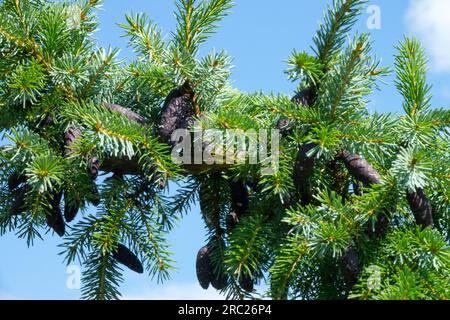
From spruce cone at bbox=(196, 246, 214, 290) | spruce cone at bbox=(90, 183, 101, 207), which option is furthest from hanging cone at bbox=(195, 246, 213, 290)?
spruce cone at bbox=(90, 183, 101, 207)

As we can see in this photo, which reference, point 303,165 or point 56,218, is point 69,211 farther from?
point 303,165

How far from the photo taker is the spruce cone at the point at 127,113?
0.92 m

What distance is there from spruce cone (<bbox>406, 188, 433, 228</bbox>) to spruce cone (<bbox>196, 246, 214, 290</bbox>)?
23 centimetres

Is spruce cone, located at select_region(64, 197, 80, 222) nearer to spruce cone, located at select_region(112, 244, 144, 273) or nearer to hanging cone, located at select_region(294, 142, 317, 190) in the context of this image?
spruce cone, located at select_region(112, 244, 144, 273)

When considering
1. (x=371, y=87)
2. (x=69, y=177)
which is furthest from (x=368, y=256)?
(x=69, y=177)

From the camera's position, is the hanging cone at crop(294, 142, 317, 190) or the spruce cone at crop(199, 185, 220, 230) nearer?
the hanging cone at crop(294, 142, 317, 190)

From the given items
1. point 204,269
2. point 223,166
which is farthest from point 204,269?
point 223,166

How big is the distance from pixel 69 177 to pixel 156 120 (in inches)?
5.1

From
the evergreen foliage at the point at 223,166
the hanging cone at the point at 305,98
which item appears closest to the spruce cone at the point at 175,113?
the evergreen foliage at the point at 223,166

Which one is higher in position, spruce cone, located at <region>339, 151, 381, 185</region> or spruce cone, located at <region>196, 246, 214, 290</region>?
spruce cone, located at <region>339, 151, 381, 185</region>

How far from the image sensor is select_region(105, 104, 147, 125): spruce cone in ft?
3.01

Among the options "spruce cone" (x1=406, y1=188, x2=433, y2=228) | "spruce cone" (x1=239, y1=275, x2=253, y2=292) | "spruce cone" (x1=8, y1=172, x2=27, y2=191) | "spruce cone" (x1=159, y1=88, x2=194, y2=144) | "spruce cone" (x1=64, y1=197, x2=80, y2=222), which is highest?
"spruce cone" (x1=159, y1=88, x2=194, y2=144)

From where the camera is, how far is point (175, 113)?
91 centimetres
